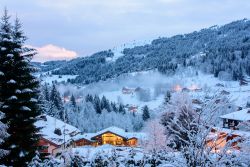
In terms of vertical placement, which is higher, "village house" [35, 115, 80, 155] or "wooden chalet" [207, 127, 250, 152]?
"wooden chalet" [207, 127, 250, 152]

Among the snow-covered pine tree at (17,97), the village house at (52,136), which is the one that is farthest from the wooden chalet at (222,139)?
the village house at (52,136)

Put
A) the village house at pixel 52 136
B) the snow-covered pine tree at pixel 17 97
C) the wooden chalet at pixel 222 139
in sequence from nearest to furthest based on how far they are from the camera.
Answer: the wooden chalet at pixel 222 139, the snow-covered pine tree at pixel 17 97, the village house at pixel 52 136

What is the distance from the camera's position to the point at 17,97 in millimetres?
24062

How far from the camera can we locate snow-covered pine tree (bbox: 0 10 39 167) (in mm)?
23703

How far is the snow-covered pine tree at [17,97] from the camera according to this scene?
77.8 feet

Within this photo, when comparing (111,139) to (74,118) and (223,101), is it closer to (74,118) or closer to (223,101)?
(74,118)

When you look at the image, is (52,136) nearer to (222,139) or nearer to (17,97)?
(17,97)

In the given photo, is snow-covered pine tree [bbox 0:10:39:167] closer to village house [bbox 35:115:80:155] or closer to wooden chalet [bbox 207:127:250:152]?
wooden chalet [bbox 207:127:250:152]

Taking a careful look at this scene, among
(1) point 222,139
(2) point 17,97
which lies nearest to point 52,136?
(2) point 17,97

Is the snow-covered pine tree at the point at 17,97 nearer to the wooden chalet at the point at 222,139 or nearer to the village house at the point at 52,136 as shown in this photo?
the wooden chalet at the point at 222,139


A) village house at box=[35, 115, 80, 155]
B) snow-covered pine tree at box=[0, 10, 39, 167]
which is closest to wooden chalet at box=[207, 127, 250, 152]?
snow-covered pine tree at box=[0, 10, 39, 167]

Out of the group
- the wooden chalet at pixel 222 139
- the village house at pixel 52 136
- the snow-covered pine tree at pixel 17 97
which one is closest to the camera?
the wooden chalet at pixel 222 139

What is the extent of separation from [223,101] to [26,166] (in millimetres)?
14926

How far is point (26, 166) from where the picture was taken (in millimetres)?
23297
